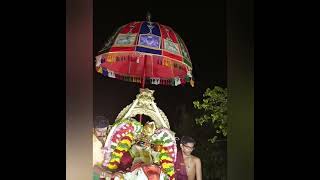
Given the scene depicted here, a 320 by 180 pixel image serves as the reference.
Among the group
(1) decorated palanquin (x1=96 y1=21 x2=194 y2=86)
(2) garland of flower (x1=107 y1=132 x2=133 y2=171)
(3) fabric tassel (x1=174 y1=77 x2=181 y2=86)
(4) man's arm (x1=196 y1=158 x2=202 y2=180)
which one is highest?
(1) decorated palanquin (x1=96 y1=21 x2=194 y2=86)

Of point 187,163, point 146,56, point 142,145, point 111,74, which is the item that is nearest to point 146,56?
point 146,56

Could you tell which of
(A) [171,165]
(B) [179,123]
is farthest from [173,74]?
(A) [171,165]

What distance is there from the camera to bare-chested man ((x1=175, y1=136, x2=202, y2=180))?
2.99m

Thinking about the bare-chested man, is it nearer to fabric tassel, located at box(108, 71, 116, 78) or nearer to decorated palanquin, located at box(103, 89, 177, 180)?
decorated palanquin, located at box(103, 89, 177, 180)

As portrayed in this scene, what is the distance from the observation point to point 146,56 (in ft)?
9.59

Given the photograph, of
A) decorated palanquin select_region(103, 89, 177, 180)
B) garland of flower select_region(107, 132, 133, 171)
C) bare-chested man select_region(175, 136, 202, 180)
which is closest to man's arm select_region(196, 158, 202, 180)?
bare-chested man select_region(175, 136, 202, 180)

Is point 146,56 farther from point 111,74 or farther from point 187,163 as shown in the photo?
point 187,163

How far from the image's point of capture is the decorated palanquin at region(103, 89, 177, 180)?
113 inches

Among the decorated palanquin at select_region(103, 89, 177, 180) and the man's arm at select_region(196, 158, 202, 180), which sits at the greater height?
the decorated palanquin at select_region(103, 89, 177, 180)

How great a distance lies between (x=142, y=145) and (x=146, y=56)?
463 millimetres

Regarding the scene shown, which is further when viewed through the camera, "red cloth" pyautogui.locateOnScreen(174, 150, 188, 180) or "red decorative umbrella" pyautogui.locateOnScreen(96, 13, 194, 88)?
"red cloth" pyautogui.locateOnScreen(174, 150, 188, 180)
